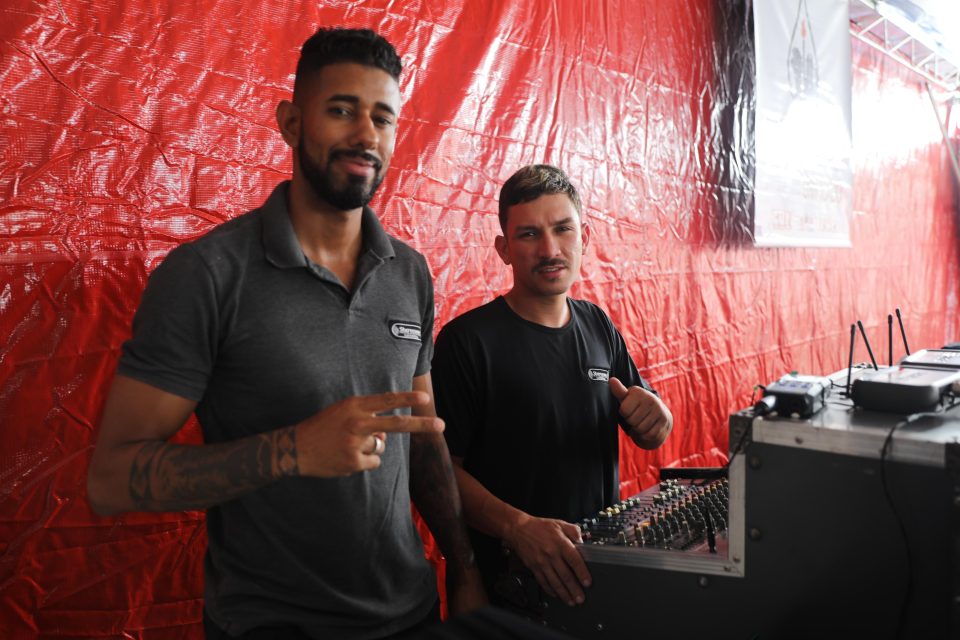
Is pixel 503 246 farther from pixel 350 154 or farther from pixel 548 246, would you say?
pixel 350 154

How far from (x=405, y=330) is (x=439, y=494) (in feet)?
1.19

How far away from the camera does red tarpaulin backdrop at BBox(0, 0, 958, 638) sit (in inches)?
53.6

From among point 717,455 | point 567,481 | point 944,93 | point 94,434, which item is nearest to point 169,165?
point 94,434

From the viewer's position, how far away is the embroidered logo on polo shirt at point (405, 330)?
1.24 meters

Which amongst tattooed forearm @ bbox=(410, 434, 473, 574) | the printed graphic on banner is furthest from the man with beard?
the printed graphic on banner

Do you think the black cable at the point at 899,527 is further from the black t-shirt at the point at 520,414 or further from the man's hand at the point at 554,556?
the black t-shirt at the point at 520,414

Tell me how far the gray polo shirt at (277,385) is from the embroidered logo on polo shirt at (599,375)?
1.90 ft

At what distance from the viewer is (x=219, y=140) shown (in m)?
1.62

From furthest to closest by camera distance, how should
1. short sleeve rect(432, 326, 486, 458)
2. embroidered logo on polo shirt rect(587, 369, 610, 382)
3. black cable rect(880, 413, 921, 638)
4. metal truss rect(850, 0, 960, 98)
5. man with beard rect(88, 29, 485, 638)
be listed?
metal truss rect(850, 0, 960, 98) → embroidered logo on polo shirt rect(587, 369, 610, 382) → short sleeve rect(432, 326, 486, 458) → man with beard rect(88, 29, 485, 638) → black cable rect(880, 413, 921, 638)

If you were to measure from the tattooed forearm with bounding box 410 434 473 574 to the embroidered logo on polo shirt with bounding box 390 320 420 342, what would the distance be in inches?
9.4

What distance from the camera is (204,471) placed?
998mm

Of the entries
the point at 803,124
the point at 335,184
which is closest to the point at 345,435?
the point at 335,184

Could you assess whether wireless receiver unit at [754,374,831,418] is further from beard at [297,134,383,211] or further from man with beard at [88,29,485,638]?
beard at [297,134,383,211]

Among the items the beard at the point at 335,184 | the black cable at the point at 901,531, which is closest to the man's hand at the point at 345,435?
the beard at the point at 335,184
